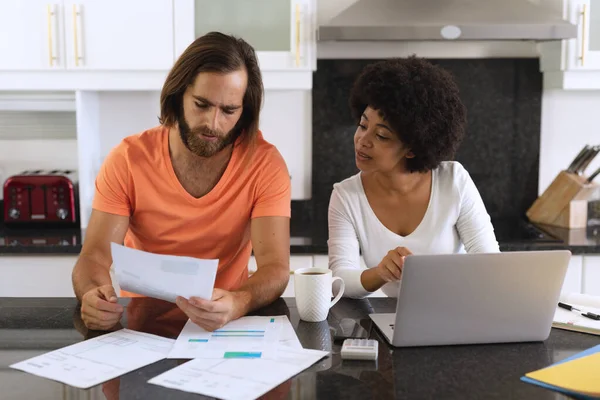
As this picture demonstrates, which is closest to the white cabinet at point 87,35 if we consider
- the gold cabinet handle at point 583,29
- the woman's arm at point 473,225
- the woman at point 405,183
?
the woman at point 405,183

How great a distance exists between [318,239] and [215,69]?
1.24 meters

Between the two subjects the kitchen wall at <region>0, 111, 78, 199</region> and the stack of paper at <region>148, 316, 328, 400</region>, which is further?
the kitchen wall at <region>0, 111, 78, 199</region>

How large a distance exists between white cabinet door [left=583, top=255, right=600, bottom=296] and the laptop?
1.51m

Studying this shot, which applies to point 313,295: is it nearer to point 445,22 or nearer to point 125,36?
point 445,22

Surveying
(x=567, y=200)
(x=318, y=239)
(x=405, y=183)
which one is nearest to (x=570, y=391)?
(x=405, y=183)

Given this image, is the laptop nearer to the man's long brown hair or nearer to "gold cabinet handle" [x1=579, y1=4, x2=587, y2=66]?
the man's long brown hair

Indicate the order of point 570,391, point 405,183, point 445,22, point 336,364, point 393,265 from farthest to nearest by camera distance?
1. point 445,22
2. point 405,183
3. point 393,265
4. point 336,364
5. point 570,391

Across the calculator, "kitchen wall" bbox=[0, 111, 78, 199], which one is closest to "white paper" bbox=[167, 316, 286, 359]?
the calculator

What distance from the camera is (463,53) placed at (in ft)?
10.6

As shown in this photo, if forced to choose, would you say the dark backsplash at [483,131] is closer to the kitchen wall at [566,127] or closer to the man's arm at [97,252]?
the kitchen wall at [566,127]

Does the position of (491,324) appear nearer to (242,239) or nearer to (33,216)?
(242,239)

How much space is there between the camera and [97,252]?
1.81 metres

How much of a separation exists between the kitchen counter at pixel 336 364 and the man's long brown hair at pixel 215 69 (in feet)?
1.85

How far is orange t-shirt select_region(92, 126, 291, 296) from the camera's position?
188 centimetres
